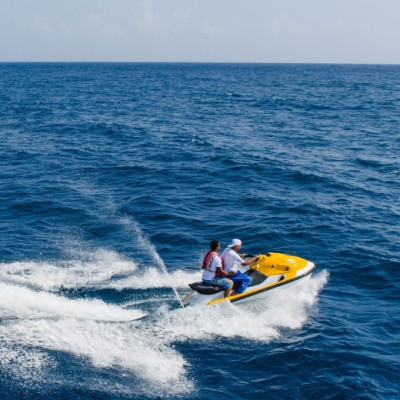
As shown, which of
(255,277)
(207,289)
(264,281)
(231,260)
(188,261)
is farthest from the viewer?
(188,261)

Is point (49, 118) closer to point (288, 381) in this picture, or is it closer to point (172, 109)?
point (172, 109)

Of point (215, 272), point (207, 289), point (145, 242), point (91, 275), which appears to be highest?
point (215, 272)

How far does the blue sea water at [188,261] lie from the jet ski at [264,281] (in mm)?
415

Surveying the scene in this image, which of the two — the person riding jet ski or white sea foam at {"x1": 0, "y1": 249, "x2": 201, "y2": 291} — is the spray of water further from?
the person riding jet ski

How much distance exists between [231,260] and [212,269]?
0.71m

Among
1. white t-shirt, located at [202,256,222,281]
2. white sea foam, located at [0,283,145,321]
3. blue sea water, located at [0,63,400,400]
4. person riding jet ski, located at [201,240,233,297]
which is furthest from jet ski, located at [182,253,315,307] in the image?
white sea foam, located at [0,283,145,321]

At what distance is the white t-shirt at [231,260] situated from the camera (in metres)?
16.6

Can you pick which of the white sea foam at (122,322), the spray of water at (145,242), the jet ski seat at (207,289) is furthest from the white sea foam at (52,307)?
the spray of water at (145,242)

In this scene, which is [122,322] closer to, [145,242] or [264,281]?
[264,281]

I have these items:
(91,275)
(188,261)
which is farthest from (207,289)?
(91,275)

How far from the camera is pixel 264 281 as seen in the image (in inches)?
677

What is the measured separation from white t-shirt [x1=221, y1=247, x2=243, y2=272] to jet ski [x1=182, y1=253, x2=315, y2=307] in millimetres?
774

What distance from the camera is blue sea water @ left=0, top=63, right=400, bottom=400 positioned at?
1305cm

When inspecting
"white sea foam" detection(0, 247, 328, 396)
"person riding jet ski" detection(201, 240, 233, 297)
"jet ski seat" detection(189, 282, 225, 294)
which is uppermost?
"person riding jet ski" detection(201, 240, 233, 297)
